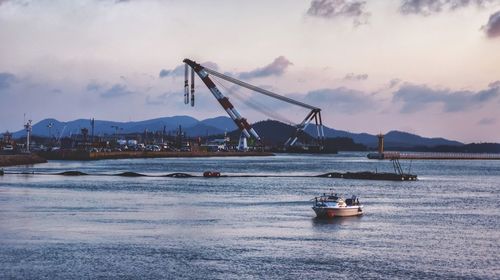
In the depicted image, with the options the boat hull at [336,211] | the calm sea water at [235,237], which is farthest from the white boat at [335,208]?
the calm sea water at [235,237]

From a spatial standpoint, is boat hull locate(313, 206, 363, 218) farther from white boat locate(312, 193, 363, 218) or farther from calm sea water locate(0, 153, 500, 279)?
calm sea water locate(0, 153, 500, 279)

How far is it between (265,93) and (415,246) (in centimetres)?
16215

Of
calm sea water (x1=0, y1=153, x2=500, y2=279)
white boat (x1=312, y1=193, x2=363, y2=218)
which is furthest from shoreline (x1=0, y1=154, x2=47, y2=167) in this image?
white boat (x1=312, y1=193, x2=363, y2=218)

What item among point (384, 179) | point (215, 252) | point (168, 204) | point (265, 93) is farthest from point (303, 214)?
point (265, 93)

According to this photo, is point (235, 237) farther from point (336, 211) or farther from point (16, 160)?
point (16, 160)

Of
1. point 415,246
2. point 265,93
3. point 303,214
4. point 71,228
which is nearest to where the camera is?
point 415,246

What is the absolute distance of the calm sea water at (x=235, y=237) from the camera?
28078 millimetres

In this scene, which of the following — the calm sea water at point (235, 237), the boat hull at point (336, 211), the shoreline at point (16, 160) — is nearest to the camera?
the calm sea water at point (235, 237)

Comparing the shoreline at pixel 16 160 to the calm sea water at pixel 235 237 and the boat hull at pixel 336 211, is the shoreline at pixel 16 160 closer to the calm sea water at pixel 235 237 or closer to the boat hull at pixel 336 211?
the calm sea water at pixel 235 237

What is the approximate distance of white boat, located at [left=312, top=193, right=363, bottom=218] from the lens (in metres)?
45.3

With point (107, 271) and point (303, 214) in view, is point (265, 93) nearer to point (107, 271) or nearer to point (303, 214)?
point (303, 214)

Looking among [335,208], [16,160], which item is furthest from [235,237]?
[16,160]

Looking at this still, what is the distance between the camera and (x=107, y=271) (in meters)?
27.3

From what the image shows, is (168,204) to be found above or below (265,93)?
below
